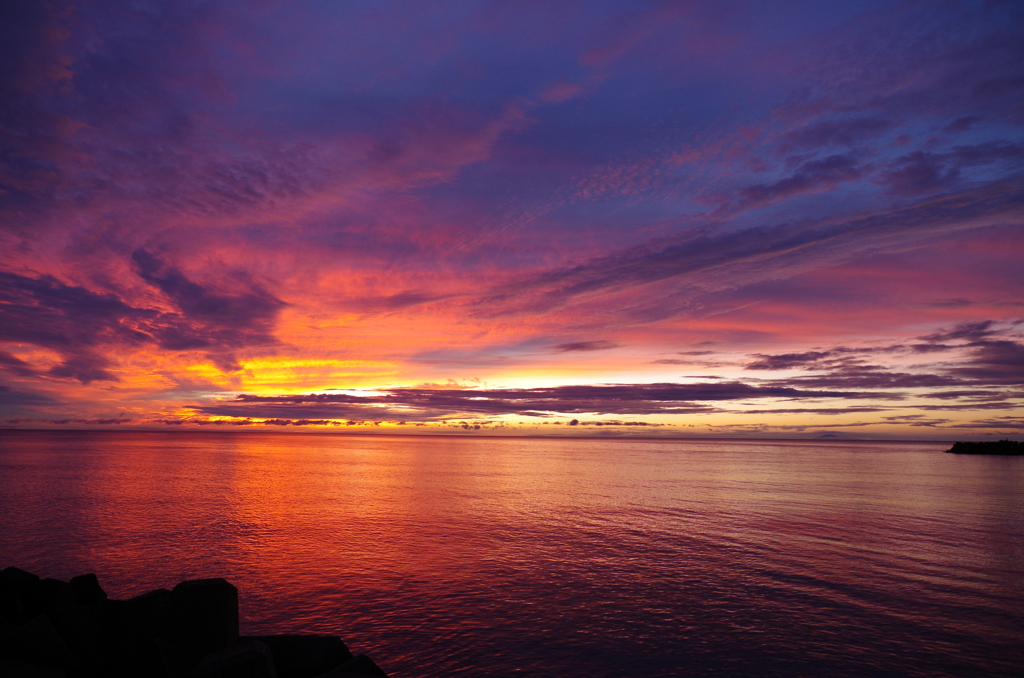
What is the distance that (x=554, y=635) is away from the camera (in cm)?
1249

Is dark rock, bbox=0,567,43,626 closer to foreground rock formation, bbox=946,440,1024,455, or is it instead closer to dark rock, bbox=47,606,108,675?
dark rock, bbox=47,606,108,675

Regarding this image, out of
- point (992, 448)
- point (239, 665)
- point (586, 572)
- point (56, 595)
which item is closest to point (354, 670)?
point (239, 665)

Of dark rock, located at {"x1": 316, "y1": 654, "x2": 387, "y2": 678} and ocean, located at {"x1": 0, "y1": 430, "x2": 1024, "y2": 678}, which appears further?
ocean, located at {"x1": 0, "y1": 430, "x2": 1024, "y2": 678}

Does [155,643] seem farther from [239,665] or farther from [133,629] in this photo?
[239,665]

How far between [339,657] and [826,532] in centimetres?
2356

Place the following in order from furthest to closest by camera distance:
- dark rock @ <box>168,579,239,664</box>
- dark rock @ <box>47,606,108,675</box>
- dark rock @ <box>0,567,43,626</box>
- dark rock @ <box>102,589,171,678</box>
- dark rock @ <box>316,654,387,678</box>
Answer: dark rock @ <box>0,567,43,626</box> < dark rock @ <box>47,606,108,675</box> < dark rock @ <box>102,589,171,678</box> < dark rock @ <box>168,579,239,664</box> < dark rock @ <box>316,654,387,678</box>

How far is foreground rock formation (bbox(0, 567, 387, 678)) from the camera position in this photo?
8367mm

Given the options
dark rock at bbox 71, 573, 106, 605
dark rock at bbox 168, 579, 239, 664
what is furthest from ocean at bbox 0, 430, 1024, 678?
dark rock at bbox 168, 579, 239, 664

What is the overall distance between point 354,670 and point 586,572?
11.3 m

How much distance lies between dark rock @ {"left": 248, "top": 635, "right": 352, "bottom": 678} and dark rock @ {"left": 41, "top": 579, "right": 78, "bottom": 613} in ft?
19.1

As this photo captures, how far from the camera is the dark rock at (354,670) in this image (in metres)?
7.34

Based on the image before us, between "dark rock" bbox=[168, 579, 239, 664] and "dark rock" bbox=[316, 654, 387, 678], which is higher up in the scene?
"dark rock" bbox=[168, 579, 239, 664]

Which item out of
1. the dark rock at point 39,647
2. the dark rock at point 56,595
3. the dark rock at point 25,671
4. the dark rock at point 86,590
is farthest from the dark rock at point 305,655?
the dark rock at point 56,595

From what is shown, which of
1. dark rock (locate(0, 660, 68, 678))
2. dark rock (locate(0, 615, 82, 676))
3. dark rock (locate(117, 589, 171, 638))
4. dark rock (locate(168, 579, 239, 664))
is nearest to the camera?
dark rock (locate(0, 660, 68, 678))
